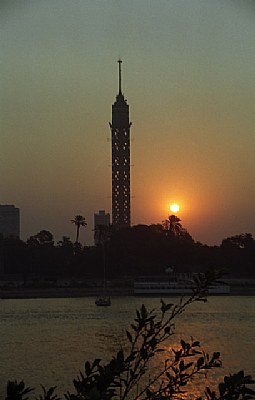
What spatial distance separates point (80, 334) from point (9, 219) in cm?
5164

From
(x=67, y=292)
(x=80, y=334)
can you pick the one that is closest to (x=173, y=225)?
(x=67, y=292)

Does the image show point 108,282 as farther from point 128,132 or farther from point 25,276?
point 128,132

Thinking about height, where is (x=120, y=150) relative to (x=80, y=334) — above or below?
above

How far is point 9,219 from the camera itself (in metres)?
71.1

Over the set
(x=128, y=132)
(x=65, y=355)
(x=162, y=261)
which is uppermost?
(x=128, y=132)

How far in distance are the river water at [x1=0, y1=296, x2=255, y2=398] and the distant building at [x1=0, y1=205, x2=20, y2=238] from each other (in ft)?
118

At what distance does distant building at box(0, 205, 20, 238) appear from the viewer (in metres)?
70.3

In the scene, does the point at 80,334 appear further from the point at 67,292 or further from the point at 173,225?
the point at 173,225

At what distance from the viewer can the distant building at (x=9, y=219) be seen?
7031 centimetres

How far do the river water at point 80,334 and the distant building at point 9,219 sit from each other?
3604 centimetres

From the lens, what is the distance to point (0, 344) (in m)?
18.7

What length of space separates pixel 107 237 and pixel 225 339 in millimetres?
29465

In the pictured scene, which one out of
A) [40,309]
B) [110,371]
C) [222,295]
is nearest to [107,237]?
[222,295]

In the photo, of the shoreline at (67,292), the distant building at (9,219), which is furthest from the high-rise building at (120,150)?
the shoreline at (67,292)
